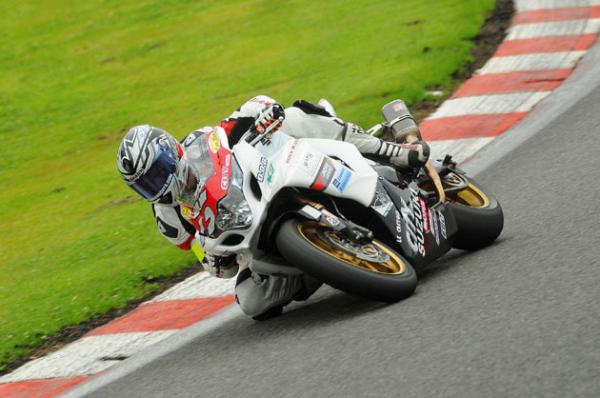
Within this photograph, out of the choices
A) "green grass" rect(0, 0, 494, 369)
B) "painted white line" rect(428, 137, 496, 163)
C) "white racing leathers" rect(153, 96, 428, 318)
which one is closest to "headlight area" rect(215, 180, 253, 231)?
"white racing leathers" rect(153, 96, 428, 318)

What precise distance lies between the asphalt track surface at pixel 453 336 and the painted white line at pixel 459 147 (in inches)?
67.7

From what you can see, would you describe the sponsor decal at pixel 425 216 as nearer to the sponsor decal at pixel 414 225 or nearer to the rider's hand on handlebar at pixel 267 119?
the sponsor decal at pixel 414 225

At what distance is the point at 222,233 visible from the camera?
18.2 feet

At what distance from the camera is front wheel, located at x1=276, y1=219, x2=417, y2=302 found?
520 centimetres

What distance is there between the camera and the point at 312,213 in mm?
5355

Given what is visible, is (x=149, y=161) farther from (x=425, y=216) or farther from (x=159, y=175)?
(x=425, y=216)

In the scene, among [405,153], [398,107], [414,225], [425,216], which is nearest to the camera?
[414,225]

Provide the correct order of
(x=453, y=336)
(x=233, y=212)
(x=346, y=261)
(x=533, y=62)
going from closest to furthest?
(x=453, y=336) < (x=346, y=261) < (x=233, y=212) < (x=533, y=62)

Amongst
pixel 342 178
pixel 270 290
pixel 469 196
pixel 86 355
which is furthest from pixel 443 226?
pixel 86 355

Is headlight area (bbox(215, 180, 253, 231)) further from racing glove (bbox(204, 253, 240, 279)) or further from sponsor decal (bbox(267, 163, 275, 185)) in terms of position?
racing glove (bbox(204, 253, 240, 279))

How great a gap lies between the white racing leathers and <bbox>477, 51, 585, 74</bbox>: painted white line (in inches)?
185

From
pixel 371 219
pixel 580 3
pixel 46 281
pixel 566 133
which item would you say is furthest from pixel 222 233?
pixel 580 3

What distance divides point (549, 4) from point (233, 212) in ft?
27.3

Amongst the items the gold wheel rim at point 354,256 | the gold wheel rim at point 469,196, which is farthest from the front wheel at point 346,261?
the gold wheel rim at point 469,196
